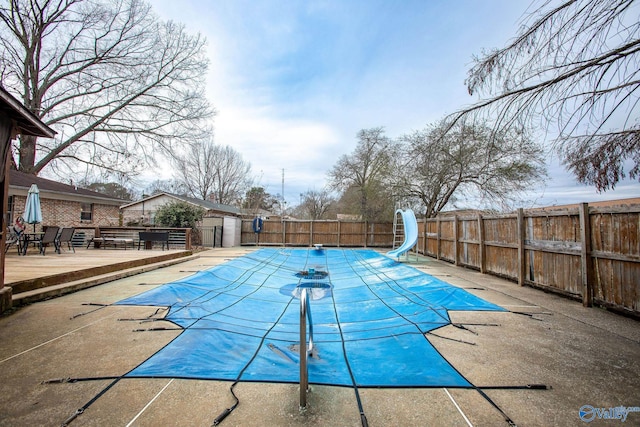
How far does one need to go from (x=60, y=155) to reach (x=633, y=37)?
1697 cm

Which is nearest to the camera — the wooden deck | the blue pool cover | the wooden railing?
the blue pool cover

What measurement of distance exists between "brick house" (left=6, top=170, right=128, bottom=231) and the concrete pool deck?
34.8 ft

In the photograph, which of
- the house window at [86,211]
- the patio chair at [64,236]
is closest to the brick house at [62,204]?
the house window at [86,211]

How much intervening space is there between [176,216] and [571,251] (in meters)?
15.9

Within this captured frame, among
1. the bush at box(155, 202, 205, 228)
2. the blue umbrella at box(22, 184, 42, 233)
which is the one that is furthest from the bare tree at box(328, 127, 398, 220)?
the blue umbrella at box(22, 184, 42, 233)

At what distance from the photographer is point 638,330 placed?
3.40 metres

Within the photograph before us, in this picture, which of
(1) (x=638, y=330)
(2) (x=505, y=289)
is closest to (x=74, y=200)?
(2) (x=505, y=289)

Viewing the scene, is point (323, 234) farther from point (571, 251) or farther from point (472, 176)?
point (571, 251)

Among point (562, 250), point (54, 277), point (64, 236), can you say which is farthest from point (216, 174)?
point (562, 250)

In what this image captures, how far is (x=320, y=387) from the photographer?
215 cm

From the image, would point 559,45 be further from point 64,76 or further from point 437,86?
point 64,76

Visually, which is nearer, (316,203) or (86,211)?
(86,211)

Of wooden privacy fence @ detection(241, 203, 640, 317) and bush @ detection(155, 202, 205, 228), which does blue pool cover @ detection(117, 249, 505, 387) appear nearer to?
wooden privacy fence @ detection(241, 203, 640, 317)

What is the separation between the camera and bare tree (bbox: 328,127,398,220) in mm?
18078
